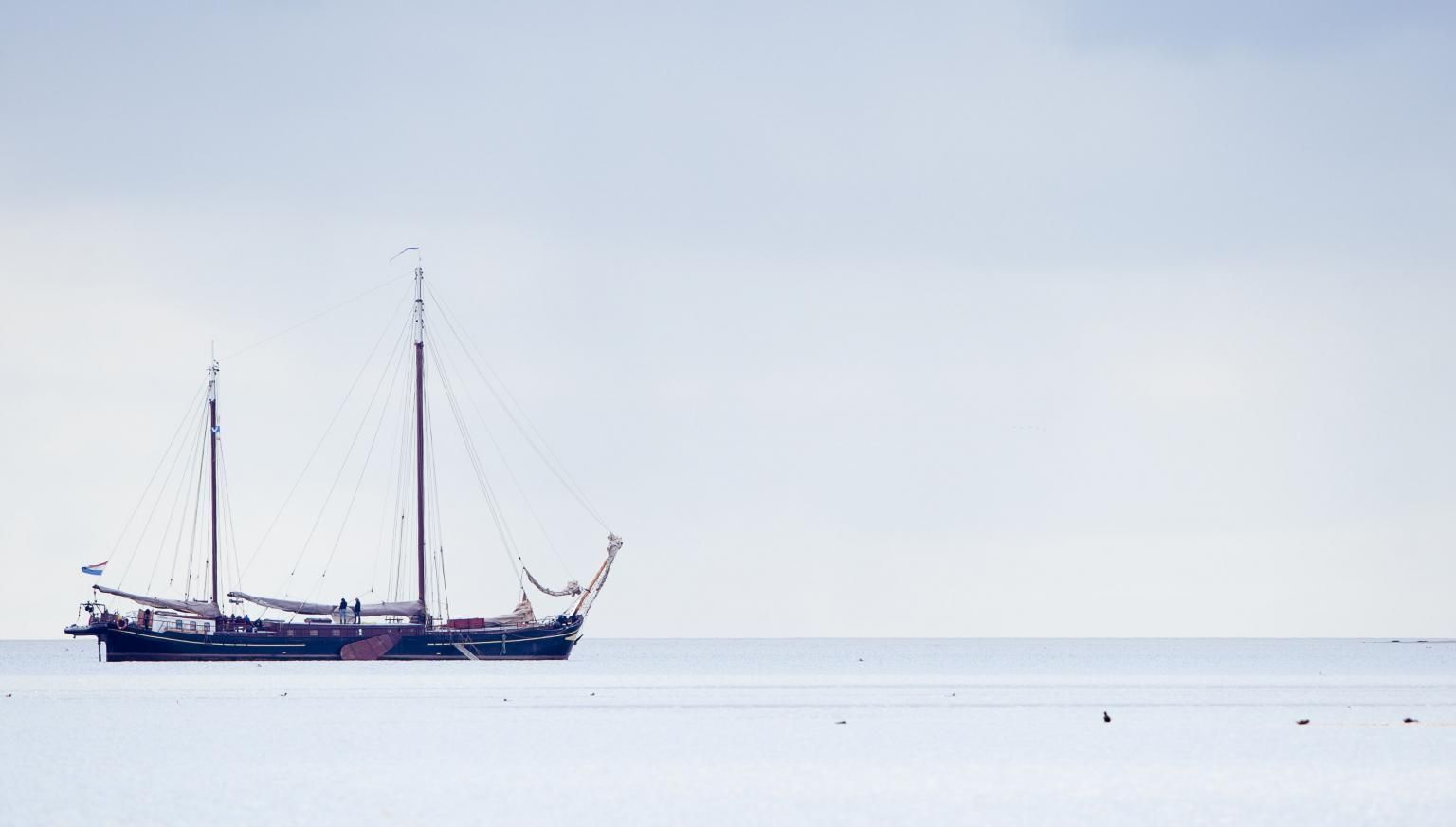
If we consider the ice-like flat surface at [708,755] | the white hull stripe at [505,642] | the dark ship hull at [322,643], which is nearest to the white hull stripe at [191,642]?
the dark ship hull at [322,643]

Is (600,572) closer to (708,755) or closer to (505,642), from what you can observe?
(505,642)

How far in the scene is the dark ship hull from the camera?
443 feet

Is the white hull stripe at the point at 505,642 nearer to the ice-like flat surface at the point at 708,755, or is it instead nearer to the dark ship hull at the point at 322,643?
the dark ship hull at the point at 322,643

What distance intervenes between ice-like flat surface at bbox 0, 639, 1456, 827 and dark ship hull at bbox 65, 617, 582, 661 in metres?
19.1

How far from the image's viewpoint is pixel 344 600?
137 meters

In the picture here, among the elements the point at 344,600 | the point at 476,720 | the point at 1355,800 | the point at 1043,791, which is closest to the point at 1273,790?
the point at 1355,800

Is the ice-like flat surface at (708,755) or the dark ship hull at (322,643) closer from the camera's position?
the ice-like flat surface at (708,755)

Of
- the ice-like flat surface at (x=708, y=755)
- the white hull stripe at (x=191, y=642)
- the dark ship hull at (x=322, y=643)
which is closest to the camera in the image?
the ice-like flat surface at (x=708, y=755)

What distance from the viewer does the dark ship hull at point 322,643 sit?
135m

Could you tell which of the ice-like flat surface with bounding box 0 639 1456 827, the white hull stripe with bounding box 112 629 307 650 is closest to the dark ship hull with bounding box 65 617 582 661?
the white hull stripe with bounding box 112 629 307 650

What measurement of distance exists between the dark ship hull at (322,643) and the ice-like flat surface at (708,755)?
A: 19137 millimetres

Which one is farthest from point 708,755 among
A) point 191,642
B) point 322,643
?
point 191,642

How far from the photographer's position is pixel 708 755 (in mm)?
63375

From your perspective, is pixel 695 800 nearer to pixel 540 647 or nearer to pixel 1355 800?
pixel 1355 800
